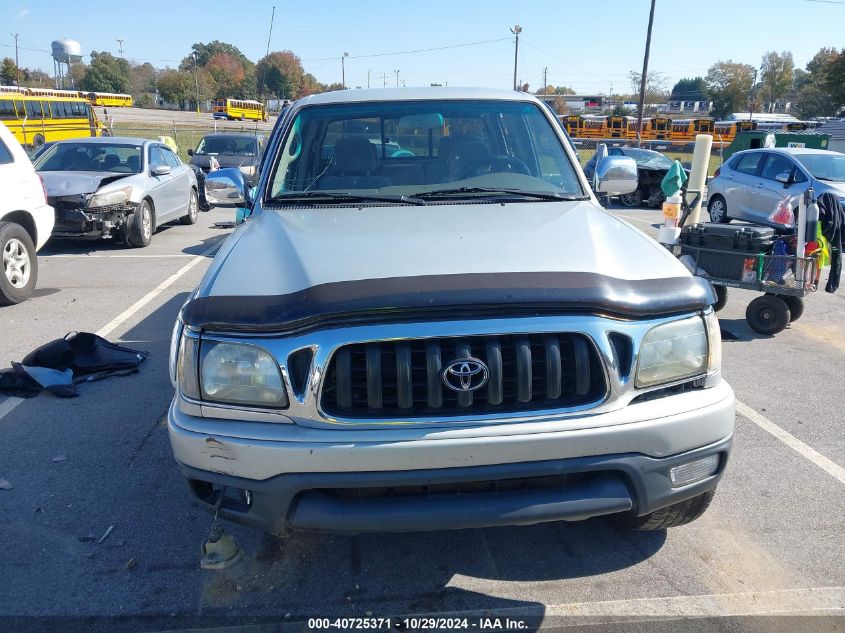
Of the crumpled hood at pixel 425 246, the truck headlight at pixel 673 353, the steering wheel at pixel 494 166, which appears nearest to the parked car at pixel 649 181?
the steering wheel at pixel 494 166

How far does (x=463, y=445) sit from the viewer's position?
231cm

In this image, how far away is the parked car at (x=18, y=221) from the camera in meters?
7.01

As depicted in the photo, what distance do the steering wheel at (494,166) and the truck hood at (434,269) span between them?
636 millimetres

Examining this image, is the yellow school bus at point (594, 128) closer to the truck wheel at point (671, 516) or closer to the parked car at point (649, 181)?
the parked car at point (649, 181)

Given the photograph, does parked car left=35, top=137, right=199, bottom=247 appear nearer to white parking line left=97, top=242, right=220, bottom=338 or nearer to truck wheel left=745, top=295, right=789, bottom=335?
white parking line left=97, top=242, right=220, bottom=338

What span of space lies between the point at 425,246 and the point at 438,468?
3.06 ft

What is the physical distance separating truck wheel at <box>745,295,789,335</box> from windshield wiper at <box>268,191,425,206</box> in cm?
440

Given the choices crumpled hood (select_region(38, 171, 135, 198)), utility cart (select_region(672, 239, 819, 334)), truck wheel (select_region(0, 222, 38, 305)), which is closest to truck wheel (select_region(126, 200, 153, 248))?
crumpled hood (select_region(38, 171, 135, 198))

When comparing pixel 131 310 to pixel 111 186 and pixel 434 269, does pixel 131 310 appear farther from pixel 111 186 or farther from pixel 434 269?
pixel 434 269

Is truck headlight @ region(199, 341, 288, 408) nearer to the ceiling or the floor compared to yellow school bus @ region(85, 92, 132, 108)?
nearer to the floor

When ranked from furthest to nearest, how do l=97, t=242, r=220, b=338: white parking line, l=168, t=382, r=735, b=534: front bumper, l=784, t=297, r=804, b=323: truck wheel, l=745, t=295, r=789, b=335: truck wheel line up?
l=784, t=297, r=804, b=323: truck wheel
l=745, t=295, r=789, b=335: truck wheel
l=97, t=242, r=220, b=338: white parking line
l=168, t=382, r=735, b=534: front bumper

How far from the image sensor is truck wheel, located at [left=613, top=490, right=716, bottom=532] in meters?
2.83

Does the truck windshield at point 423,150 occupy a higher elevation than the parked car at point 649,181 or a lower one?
higher

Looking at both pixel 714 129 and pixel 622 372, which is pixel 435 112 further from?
pixel 714 129
